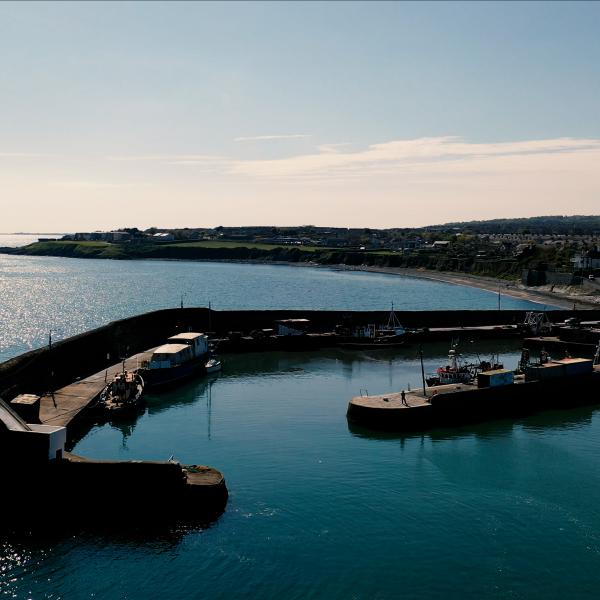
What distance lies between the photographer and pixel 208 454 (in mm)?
47656

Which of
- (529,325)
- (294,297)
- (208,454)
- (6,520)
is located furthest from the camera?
(294,297)

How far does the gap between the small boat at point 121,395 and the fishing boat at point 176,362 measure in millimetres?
4480

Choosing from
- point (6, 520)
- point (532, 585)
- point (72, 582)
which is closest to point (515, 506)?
point (532, 585)

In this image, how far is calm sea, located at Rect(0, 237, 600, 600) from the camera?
105 ft

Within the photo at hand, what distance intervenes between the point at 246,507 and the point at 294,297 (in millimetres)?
143700

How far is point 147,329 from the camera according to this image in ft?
282

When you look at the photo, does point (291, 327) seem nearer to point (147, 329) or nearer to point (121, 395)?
point (147, 329)

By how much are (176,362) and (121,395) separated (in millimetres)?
12048

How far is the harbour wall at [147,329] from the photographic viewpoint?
56.5m

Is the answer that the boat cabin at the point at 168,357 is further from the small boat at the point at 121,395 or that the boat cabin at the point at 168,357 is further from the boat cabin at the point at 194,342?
the small boat at the point at 121,395

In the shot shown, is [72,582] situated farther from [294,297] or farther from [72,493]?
[294,297]

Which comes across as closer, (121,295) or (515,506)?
(515,506)

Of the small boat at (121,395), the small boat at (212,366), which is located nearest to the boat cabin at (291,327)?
the small boat at (212,366)

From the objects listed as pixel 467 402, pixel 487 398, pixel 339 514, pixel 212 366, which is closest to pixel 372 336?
pixel 212 366
